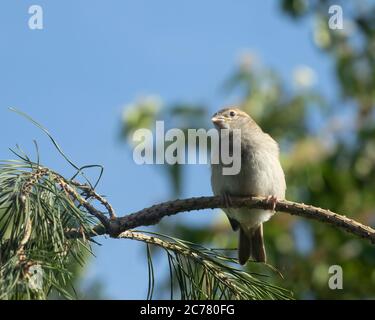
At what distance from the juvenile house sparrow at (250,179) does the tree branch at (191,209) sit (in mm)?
1197

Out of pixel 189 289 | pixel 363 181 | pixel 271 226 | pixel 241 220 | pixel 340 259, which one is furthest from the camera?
pixel 363 181

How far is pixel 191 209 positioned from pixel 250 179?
180cm

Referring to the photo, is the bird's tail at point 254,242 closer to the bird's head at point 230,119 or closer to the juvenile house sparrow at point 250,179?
the juvenile house sparrow at point 250,179

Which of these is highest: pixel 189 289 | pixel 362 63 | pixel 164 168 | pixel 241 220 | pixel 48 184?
pixel 362 63

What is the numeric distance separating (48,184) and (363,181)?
7.03 m

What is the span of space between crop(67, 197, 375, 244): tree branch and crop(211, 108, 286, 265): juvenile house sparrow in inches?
47.1

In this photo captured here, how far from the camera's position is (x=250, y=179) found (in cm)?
532

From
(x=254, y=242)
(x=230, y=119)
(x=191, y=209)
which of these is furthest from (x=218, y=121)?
(x=191, y=209)

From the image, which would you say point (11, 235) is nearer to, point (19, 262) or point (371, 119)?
point (19, 262)

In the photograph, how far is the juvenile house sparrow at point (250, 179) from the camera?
5301 millimetres

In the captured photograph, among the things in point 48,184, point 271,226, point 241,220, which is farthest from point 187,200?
point 271,226

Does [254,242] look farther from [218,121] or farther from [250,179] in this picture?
[218,121]

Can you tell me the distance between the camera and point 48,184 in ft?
10.3

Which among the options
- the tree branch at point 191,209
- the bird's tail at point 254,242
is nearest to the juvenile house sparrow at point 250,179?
the bird's tail at point 254,242
